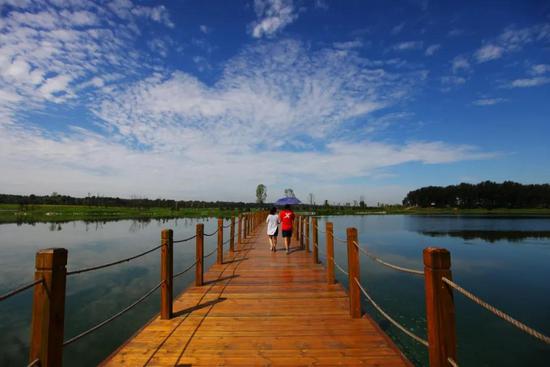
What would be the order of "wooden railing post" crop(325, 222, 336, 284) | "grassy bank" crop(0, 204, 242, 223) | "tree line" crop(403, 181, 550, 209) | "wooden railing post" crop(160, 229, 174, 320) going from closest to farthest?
"wooden railing post" crop(160, 229, 174, 320) → "wooden railing post" crop(325, 222, 336, 284) → "grassy bank" crop(0, 204, 242, 223) → "tree line" crop(403, 181, 550, 209)

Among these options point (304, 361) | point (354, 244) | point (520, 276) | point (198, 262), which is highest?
point (354, 244)

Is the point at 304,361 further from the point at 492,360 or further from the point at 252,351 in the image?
the point at 492,360

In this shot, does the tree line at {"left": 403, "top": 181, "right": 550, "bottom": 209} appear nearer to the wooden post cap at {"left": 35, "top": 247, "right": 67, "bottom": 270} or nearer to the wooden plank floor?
the wooden plank floor

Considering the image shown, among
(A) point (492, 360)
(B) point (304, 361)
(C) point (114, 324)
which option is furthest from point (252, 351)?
(C) point (114, 324)

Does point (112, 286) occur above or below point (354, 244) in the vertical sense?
below

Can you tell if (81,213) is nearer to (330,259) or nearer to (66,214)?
(66,214)

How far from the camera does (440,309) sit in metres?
2.31

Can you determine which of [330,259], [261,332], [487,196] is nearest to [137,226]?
[330,259]

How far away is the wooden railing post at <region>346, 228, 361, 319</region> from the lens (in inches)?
181

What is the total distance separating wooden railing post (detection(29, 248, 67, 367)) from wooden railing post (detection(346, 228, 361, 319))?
366 centimetres

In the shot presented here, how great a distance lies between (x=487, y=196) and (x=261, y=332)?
131 metres

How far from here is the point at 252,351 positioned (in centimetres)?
358

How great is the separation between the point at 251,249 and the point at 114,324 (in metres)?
5.57

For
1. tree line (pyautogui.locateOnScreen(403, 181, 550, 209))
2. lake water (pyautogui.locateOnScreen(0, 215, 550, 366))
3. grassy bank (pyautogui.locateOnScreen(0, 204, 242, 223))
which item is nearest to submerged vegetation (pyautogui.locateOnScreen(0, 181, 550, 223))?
tree line (pyautogui.locateOnScreen(403, 181, 550, 209))
